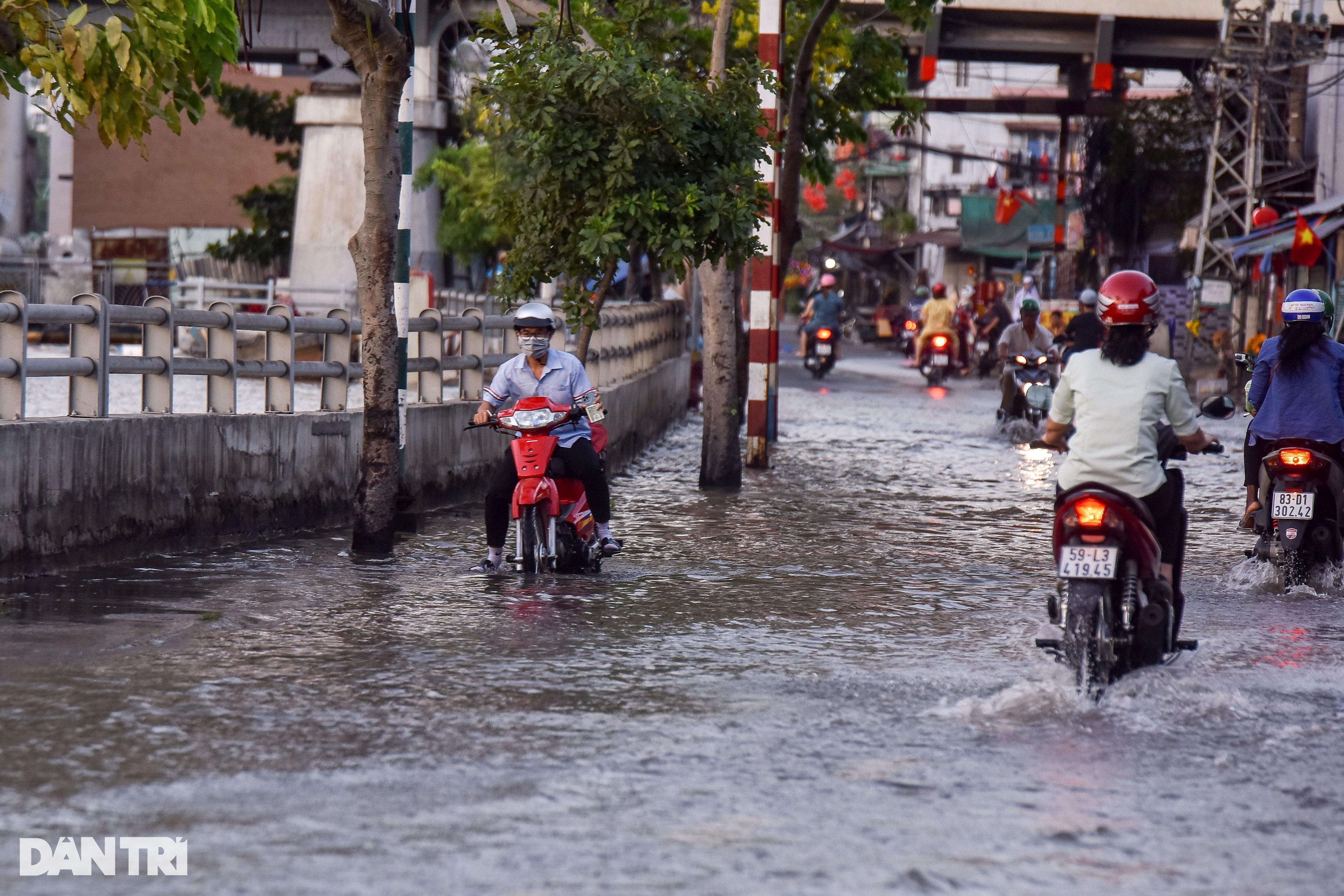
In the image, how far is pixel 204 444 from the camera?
1084 cm

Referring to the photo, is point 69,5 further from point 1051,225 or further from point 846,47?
point 1051,225

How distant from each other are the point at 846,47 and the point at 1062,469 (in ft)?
51.2

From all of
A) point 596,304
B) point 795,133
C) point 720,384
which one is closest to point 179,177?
point 795,133

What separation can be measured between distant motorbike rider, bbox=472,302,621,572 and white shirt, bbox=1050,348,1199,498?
3.49m

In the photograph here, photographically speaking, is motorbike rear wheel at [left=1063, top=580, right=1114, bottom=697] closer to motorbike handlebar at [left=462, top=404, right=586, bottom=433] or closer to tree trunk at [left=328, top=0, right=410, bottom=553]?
motorbike handlebar at [left=462, top=404, right=586, bottom=433]

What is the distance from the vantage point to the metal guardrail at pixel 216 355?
9523 mm

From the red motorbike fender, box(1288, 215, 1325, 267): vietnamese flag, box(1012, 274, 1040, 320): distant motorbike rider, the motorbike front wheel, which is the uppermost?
box(1288, 215, 1325, 267): vietnamese flag

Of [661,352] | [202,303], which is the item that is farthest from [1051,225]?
[661,352]

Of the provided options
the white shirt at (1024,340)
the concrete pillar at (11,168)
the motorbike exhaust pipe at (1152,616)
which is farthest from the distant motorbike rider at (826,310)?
the motorbike exhaust pipe at (1152,616)

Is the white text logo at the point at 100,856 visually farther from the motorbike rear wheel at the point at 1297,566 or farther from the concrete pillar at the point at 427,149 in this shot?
the concrete pillar at the point at 427,149

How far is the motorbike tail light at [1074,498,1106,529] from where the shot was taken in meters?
6.37

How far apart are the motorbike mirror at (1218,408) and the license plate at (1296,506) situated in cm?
244

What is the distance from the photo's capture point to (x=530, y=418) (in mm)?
9641

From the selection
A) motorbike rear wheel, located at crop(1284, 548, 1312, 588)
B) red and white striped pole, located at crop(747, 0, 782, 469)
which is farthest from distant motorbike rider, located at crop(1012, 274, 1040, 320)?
motorbike rear wheel, located at crop(1284, 548, 1312, 588)
